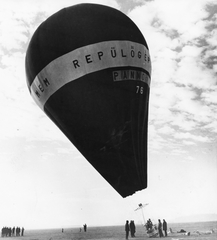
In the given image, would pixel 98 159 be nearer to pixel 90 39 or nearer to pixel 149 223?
pixel 90 39

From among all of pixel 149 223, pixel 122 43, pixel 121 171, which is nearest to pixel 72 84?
pixel 122 43

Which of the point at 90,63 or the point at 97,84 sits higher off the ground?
the point at 90,63

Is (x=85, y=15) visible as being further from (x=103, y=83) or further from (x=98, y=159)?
(x=98, y=159)

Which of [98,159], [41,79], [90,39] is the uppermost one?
[90,39]

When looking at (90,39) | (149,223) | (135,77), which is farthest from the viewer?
(149,223)

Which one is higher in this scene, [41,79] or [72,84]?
[41,79]

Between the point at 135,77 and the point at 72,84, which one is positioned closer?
the point at 72,84

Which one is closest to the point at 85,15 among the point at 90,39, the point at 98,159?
the point at 90,39

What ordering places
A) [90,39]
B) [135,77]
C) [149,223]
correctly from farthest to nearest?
[149,223] → [135,77] → [90,39]
